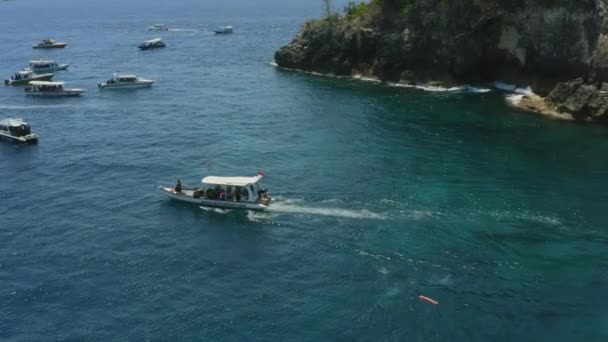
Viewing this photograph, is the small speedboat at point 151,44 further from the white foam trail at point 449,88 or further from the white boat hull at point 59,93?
the white foam trail at point 449,88

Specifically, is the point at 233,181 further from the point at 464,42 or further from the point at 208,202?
the point at 464,42

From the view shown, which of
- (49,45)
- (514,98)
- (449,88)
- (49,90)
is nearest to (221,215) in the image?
(514,98)

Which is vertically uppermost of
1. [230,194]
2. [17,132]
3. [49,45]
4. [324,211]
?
[49,45]

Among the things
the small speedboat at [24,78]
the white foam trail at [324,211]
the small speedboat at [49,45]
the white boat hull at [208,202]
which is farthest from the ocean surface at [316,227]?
the small speedboat at [49,45]

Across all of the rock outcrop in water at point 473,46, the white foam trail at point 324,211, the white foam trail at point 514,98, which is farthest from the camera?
the white foam trail at point 514,98

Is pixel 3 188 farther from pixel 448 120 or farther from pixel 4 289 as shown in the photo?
pixel 448 120

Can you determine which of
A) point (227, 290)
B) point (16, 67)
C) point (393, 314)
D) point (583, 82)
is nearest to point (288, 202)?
point (227, 290)
